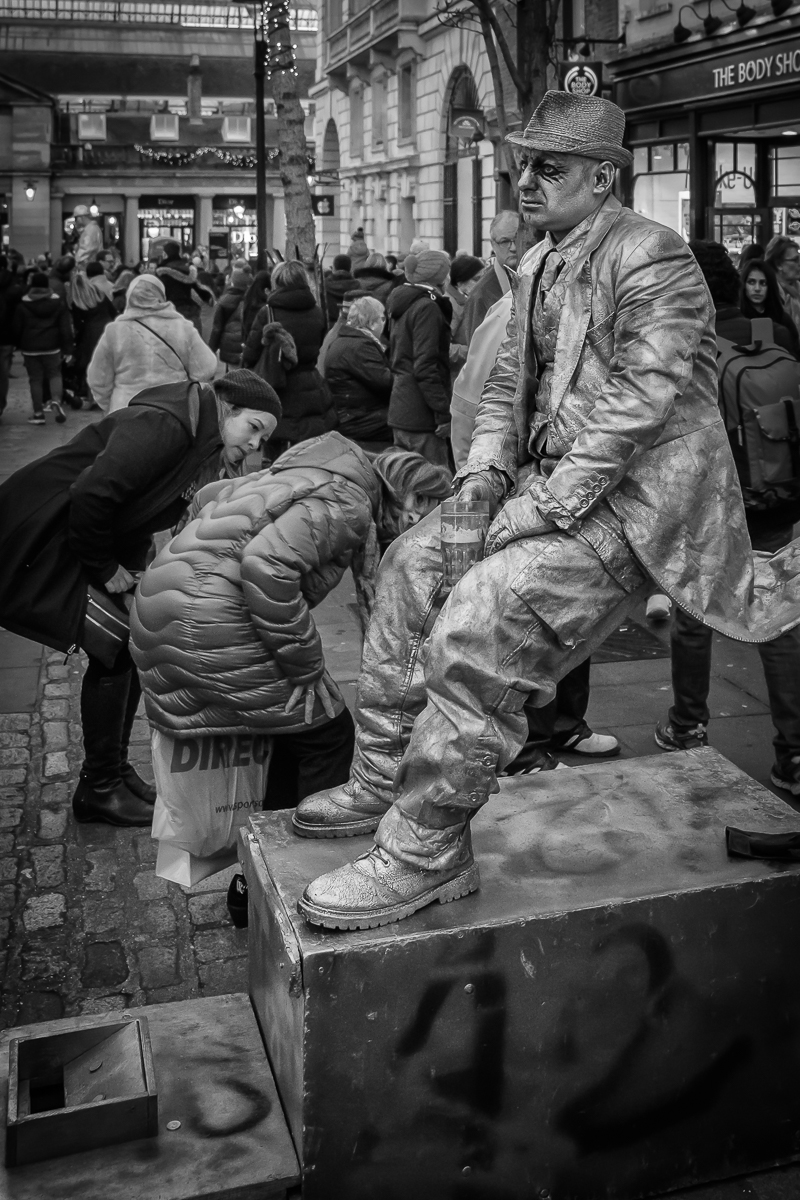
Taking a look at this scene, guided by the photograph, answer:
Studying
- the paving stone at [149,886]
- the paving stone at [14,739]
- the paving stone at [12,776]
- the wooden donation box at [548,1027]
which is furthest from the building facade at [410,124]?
the wooden donation box at [548,1027]

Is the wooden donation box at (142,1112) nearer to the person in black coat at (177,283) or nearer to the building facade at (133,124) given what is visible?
the person in black coat at (177,283)

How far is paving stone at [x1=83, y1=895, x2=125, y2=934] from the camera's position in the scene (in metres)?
4.75

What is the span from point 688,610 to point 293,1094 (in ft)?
4.63

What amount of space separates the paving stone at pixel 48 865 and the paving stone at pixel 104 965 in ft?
1.65

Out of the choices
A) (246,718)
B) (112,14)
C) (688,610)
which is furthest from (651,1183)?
(112,14)

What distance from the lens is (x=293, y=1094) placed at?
3221 mm

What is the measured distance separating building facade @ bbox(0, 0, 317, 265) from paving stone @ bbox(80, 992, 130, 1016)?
156ft

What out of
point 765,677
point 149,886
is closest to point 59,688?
point 149,886

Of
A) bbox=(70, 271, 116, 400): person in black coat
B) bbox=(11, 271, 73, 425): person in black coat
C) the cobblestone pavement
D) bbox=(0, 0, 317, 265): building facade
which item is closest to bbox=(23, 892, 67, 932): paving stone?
the cobblestone pavement

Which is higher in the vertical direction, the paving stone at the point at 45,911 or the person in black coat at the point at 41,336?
the person in black coat at the point at 41,336

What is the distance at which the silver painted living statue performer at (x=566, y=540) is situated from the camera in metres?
3.21

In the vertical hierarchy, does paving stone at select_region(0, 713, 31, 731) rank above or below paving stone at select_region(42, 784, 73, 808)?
above

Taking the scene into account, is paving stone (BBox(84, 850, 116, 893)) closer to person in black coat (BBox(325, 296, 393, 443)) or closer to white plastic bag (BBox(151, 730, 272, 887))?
white plastic bag (BBox(151, 730, 272, 887))

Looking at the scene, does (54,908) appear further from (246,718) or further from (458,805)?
(458,805)
